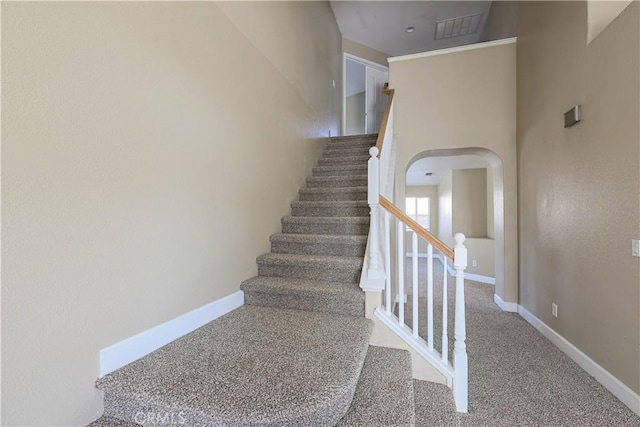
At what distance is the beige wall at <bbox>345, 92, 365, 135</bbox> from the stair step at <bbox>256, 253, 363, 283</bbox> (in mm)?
6021

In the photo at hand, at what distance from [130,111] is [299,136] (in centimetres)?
231

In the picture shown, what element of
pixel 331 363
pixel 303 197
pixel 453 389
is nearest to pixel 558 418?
pixel 453 389

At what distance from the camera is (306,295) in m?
2.10

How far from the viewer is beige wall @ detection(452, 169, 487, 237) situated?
21.0 ft

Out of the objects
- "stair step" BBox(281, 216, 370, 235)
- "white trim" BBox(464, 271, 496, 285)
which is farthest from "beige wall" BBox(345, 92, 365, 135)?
"stair step" BBox(281, 216, 370, 235)

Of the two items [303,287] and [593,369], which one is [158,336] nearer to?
[303,287]

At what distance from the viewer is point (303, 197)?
3.43 m

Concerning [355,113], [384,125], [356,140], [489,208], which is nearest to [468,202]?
[489,208]

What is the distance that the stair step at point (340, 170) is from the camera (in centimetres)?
365

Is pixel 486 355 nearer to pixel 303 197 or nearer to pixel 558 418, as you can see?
pixel 558 418

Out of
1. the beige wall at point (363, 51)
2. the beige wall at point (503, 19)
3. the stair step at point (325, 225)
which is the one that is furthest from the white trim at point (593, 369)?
the beige wall at point (363, 51)

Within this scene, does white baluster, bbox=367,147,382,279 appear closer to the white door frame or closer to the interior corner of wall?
the interior corner of wall

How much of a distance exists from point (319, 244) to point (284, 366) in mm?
1327

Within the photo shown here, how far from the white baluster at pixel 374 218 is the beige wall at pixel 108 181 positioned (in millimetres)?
1046
